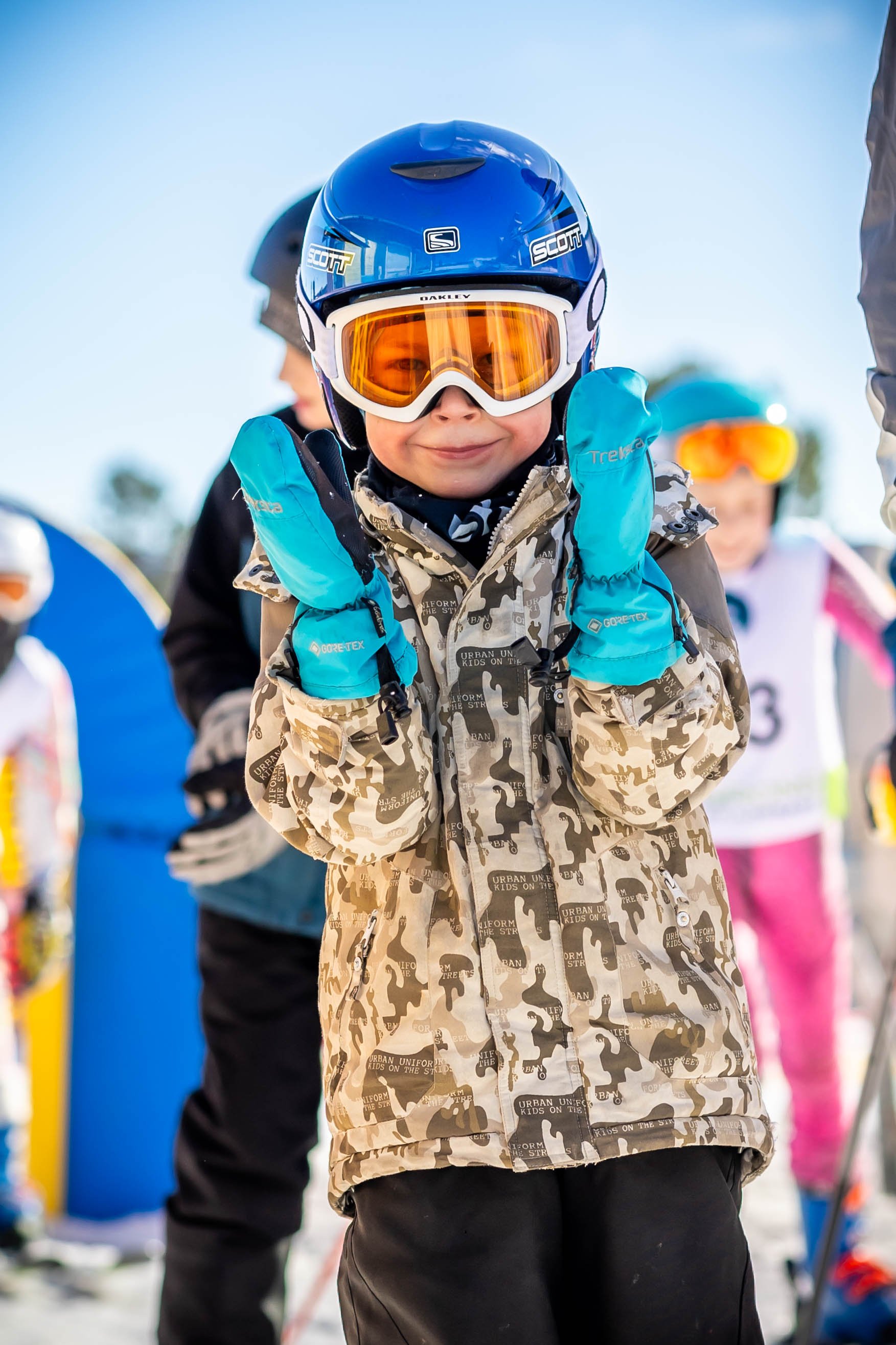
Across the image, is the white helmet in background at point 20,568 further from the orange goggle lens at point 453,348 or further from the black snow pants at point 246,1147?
the orange goggle lens at point 453,348

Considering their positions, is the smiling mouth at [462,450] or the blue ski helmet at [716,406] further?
the blue ski helmet at [716,406]

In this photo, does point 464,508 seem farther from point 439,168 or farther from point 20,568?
point 20,568

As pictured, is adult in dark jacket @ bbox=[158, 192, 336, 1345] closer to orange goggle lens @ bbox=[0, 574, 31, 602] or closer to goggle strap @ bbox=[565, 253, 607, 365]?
goggle strap @ bbox=[565, 253, 607, 365]

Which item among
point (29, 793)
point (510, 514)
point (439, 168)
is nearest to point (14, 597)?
point (29, 793)

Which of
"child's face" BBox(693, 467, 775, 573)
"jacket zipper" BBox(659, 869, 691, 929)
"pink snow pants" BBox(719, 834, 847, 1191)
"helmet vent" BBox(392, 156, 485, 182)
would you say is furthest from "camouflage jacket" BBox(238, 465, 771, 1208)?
"child's face" BBox(693, 467, 775, 573)

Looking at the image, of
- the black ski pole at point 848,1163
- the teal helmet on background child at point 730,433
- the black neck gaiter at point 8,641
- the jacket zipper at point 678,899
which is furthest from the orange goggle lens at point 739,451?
the jacket zipper at point 678,899

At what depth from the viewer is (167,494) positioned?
40875mm

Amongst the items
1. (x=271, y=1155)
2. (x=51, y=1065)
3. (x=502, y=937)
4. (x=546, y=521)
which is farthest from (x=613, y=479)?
(x=51, y=1065)

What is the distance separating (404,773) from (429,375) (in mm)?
627

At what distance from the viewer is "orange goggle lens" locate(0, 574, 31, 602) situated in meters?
4.84

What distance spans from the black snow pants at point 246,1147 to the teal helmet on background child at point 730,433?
2533 mm

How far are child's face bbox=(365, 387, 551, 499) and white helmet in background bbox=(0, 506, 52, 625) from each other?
10.6ft

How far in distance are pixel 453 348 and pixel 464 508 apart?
25 cm

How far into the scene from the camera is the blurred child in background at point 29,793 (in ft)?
15.1
